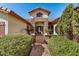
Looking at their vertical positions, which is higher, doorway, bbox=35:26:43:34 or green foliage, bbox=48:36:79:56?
doorway, bbox=35:26:43:34

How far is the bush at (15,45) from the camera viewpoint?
2842mm

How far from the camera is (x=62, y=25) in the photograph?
2889mm

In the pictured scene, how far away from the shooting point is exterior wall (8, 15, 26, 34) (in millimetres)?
2883

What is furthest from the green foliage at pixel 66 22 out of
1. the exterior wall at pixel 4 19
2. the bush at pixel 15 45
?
the exterior wall at pixel 4 19

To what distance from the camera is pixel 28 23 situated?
2934 mm

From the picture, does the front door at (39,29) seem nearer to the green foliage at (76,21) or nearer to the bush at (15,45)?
the bush at (15,45)

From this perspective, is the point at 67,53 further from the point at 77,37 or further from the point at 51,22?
the point at 51,22

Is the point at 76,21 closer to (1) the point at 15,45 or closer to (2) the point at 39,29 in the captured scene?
(2) the point at 39,29

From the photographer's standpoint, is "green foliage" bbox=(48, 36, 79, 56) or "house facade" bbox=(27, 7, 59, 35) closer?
"green foliage" bbox=(48, 36, 79, 56)

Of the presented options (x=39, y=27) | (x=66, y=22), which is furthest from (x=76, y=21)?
(x=39, y=27)

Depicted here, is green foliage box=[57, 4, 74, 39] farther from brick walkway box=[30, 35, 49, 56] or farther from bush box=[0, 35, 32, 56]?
bush box=[0, 35, 32, 56]

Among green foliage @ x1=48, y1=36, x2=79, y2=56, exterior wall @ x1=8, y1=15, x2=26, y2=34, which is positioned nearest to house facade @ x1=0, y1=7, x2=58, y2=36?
exterior wall @ x1=8, y1=15, x2=26, y2=34

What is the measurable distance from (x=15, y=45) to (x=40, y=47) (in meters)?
0.37

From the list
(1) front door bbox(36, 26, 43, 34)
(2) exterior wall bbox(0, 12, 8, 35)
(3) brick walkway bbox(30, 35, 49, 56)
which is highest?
(2) exterior wall bbox(0, 12, 8, 35)
